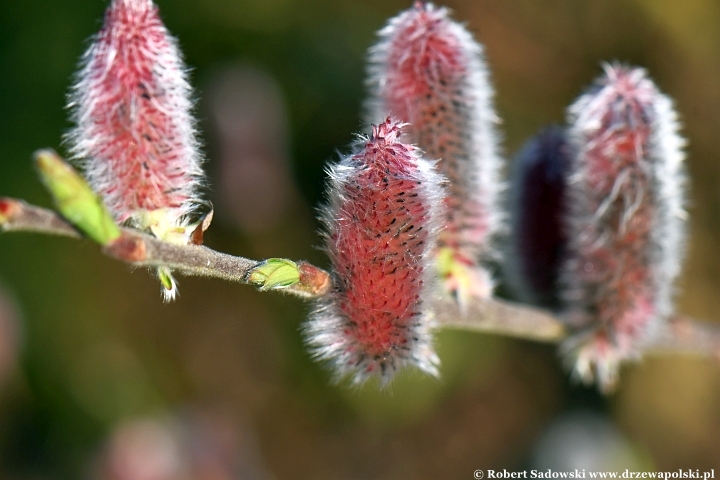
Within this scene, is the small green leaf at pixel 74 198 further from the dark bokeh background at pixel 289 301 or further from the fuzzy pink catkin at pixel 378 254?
the dark bokeh background at pixel 289 301

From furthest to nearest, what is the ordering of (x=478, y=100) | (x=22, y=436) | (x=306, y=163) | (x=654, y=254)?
(x=306, y=163), (x=22, y=436), (x=654, y=254), (x=478, y=100)

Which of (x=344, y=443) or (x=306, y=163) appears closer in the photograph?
(x=344, y=443)

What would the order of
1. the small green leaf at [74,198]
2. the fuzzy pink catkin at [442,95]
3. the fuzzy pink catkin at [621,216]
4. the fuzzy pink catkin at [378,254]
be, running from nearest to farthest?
the small green leaf at [74,198] < the fuzzy pink catkin at [378,254] < the fuzzy pink catkin at [442,95] < the fuzzy pink catkin at [621,216]

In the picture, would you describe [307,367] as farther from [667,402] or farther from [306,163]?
[667,402]

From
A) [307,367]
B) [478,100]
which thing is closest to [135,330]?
[307,367]

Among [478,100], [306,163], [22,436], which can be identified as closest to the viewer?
[478,100]

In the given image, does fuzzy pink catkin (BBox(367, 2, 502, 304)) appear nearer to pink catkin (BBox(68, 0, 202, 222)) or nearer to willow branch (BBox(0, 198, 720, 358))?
willow branch (BBox(0, 198, 720, 358))

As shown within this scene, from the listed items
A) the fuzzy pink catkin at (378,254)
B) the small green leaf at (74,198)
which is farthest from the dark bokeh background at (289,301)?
the small green leaf at (74,198)
